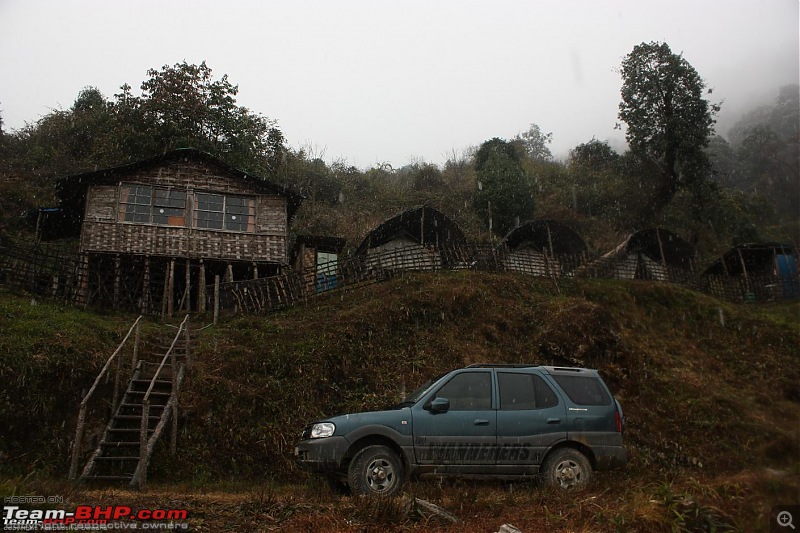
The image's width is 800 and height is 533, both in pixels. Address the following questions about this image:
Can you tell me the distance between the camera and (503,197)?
1479 inches

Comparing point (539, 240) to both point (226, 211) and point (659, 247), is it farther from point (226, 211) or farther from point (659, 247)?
point (226, 211)

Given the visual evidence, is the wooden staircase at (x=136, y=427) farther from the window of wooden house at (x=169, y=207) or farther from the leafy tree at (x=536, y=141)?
the leafy tree at (x=536, y=141)

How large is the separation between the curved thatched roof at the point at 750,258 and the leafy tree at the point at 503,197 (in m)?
11.9

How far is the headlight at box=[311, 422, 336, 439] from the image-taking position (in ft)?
22.5

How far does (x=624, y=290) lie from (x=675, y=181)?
17683 millimetres

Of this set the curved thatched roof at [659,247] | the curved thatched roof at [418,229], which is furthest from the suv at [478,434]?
the curved thatched roof at [659,247]

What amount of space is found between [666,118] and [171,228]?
95.2ft

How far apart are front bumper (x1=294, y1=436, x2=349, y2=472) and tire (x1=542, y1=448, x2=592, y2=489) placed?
102 inches

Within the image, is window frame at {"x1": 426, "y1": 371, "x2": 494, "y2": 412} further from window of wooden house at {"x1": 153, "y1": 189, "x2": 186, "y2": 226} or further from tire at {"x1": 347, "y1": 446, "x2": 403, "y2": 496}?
window of wooden house at {"x1": 153, "y1": 189, "x2": 186, "y2": 226}

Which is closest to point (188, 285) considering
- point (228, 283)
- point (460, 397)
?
point (228, 283)

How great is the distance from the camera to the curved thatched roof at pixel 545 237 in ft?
89.4

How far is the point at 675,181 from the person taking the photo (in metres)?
34.9

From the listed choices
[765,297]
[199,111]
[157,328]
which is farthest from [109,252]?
[765,297]

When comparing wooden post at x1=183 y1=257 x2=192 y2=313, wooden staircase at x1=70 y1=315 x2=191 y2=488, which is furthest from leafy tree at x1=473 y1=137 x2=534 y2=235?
wooden staircase at x1=70 y1=315 x2=191 y2=488
